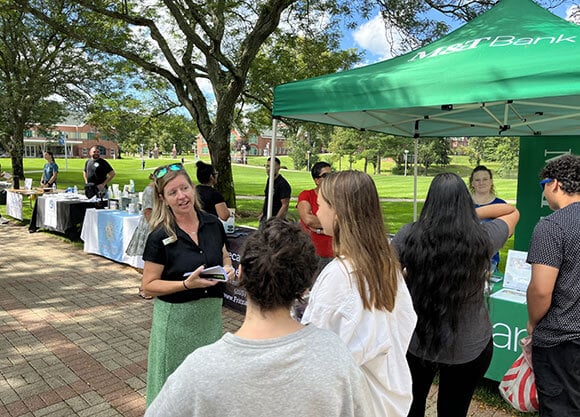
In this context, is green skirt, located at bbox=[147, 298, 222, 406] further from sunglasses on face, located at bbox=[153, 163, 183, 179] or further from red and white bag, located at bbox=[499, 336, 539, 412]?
red and white bag, located at bbox=[499, 336, 539, 412]

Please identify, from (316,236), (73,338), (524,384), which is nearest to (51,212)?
(73,338)

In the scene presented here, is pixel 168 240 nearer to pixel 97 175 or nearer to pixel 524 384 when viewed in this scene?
pixel 524 384

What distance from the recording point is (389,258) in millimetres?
1423

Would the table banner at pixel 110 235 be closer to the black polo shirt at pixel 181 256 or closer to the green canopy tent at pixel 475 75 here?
the green canopy tent at pixel 475 75

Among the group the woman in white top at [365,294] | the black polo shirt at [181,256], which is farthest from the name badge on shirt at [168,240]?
the woman in white top at [365,294]

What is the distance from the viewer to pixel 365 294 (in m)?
1.32

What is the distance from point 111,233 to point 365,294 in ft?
22.1

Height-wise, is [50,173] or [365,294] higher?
[50,173]

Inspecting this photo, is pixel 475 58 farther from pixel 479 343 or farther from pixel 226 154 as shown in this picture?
pixel 226 154

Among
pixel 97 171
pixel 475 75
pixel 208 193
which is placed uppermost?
pixel 475 75

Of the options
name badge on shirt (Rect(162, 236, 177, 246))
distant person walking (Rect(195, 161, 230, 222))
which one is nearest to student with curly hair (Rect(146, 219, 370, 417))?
name badge on shirt (Rect(162, 236, 177, 246))

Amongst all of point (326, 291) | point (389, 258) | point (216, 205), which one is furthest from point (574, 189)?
point (216, 205)

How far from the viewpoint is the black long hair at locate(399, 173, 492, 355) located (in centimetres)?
182

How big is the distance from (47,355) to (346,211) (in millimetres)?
3699
